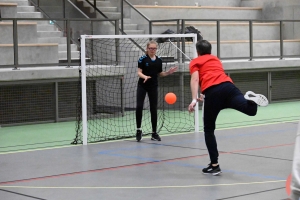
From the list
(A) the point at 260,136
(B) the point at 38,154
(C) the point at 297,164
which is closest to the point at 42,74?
(B) the point at 38,154

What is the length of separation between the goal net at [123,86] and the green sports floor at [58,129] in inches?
25.9

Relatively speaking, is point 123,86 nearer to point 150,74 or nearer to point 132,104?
point 132,104

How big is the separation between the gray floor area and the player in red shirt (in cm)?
42

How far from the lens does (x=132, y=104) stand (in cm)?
1681

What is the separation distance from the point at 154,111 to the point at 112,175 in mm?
3536

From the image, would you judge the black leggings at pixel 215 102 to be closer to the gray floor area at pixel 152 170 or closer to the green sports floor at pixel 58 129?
the gray floor area at pixel 152 170

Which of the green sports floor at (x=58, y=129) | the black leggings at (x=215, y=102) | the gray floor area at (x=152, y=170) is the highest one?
the black leggings at (x=215, y=102)

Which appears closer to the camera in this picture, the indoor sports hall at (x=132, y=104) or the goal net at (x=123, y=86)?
the indoor sports hall at (x=132, y=104)

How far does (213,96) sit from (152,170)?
57.1 inches

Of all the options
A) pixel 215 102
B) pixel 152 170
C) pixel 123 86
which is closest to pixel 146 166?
pixel 152 170

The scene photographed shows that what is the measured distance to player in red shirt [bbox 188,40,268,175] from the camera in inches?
342

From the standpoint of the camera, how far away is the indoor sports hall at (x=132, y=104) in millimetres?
8320

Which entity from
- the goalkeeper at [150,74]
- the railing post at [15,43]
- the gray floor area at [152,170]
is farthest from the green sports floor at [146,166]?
the railing post at [15,43]

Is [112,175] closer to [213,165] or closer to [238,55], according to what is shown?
[213,165]
